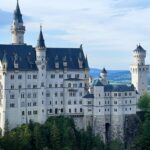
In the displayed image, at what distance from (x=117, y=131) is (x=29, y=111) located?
18119mm

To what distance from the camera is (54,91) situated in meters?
114

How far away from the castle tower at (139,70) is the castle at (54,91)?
36.4 ft

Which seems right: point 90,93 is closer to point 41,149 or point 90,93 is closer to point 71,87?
point 71,87

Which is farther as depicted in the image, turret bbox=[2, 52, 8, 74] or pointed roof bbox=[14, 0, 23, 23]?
pointed roof bbox=[14, 0, 23, 23]

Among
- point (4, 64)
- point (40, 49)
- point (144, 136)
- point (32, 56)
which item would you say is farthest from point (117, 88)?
point (4, 64)

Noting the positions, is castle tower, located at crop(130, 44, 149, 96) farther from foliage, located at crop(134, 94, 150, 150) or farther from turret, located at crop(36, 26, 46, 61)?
turret, located at crop(36, 26, 46, 61)

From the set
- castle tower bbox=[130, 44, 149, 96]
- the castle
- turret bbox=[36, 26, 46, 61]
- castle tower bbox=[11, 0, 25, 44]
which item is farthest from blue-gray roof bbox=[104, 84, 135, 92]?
castle tower bbox=[11, 0, 25, 44]

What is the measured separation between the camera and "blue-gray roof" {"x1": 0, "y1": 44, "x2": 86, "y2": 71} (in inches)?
4370

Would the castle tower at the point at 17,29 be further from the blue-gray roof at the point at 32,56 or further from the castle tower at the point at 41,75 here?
the castle tower at the point at 41,75

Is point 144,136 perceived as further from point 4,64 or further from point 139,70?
point 4,64

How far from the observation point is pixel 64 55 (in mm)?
117688

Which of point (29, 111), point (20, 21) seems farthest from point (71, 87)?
point (20, 21)

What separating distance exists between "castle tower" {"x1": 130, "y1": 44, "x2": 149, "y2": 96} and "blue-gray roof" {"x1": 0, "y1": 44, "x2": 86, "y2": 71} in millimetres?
15670

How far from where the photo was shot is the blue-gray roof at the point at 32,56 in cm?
11100
